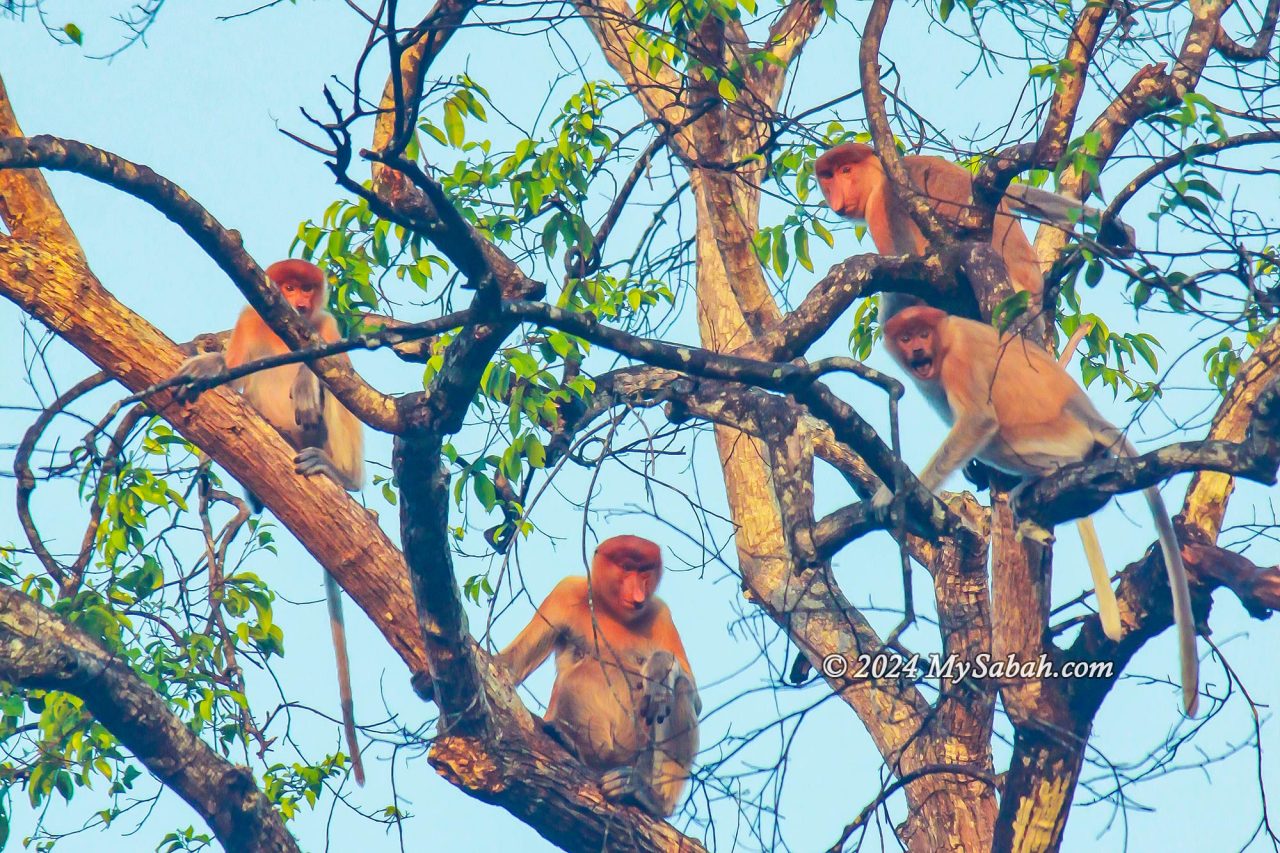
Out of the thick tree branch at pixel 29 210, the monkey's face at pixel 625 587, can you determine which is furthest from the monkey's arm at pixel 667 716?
the thick tree branch at pixel 29 210

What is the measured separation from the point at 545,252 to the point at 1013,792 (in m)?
2.47

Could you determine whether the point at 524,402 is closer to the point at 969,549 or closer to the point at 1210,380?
the point at 969,549

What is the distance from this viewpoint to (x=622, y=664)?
500 centimetres

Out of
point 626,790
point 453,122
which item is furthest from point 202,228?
point 626,790

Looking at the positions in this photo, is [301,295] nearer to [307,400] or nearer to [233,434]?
[307,400]

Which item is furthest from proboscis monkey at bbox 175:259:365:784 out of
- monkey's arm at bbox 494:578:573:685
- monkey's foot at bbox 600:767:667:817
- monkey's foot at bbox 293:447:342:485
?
monkey's foot at bbox 600:767:667:817

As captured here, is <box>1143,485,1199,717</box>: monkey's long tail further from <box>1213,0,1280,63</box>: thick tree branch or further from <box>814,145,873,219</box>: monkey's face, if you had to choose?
<box>814,145,873,219</box>: monkey's face

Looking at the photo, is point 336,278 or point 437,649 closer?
point 437,649

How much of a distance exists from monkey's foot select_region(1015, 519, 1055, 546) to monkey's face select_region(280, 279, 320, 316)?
133 inches

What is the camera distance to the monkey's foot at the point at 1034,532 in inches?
155

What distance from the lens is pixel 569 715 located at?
5312mm

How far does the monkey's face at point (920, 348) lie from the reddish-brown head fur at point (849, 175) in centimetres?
175

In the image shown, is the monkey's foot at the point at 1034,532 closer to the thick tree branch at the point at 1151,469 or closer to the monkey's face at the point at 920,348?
the thick tree branch at the point at 1151,469

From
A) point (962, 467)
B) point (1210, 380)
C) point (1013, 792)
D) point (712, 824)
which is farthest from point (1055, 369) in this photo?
point (712, 824)
